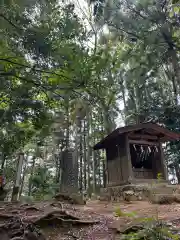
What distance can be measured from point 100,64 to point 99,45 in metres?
9.62

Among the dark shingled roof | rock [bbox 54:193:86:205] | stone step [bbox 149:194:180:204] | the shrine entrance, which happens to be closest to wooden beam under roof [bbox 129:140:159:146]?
the shrine entrance

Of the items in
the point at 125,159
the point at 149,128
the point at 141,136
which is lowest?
the point at 125,159

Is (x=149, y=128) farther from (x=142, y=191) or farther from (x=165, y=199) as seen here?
(x=165, y=199)

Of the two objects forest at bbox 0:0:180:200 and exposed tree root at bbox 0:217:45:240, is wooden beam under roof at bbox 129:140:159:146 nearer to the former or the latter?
forest at bbox 0:0:180:200

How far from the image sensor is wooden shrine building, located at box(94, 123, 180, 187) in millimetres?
9617

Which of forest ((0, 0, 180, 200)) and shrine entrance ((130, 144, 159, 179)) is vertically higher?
forest ((0, 0, 180, 200))

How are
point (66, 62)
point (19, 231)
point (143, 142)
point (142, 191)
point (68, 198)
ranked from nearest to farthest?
point (19, 231)
point (66, 62)
point (68, 198)
point (142, 191)
point (143, 142)

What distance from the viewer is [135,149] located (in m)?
10.1

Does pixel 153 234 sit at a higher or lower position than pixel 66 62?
lower

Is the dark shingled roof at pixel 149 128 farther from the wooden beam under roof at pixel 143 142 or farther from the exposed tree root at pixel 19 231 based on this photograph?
the exposed tree root at pixel 19 231

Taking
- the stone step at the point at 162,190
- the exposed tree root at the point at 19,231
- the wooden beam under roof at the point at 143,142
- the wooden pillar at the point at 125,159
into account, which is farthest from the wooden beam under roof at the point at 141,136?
the exposed tree root at the point at 19,231

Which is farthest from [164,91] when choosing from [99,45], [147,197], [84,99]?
[84,99]

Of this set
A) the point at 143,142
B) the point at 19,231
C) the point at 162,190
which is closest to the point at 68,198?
the point at 19,231

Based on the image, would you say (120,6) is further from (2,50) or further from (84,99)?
(2,50)
